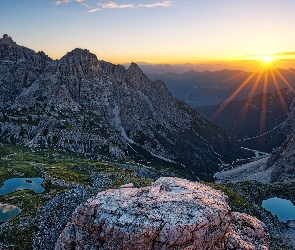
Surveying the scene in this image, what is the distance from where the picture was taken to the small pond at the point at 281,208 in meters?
105

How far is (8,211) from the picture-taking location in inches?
2879

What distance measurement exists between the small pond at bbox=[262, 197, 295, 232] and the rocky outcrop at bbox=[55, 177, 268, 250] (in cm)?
6827

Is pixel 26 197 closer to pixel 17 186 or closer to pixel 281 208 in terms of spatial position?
pixel 17 186

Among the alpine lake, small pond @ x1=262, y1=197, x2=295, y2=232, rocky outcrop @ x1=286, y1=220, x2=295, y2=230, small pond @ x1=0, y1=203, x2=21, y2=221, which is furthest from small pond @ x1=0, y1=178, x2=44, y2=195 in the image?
small pond @ x1=262, y1=197, x2=295, y2=232

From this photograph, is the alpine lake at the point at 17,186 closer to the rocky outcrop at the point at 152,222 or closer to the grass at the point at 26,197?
the grass at the point at 26,197

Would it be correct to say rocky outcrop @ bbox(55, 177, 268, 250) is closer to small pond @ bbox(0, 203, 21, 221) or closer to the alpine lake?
small pond @ bbox(0, 203, 21, 221)

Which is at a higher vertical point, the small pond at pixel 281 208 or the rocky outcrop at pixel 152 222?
the rocky outcrop at pixel 152 222

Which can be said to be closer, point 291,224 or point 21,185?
point 291,224

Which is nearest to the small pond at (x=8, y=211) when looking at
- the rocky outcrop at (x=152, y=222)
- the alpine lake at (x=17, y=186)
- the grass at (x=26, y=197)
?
the alpine lake at (x=17, y=186)

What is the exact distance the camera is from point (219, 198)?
47875mm

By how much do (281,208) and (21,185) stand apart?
3933 inches

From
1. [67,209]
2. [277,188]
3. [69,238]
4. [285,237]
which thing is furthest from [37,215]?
[277,188]

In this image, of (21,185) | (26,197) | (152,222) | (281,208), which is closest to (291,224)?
(281,208)

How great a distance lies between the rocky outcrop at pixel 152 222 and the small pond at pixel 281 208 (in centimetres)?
6827
